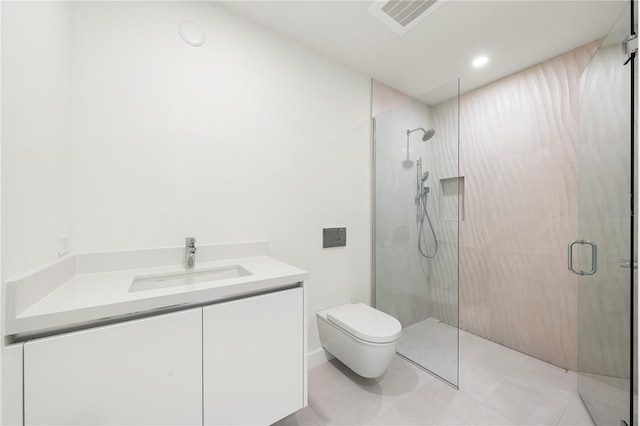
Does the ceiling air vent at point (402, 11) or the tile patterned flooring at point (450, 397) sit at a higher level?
the ceiling air vent at point (402, 11)

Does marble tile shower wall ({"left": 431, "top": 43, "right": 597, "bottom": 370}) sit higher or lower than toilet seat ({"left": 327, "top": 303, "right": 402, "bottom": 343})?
higher

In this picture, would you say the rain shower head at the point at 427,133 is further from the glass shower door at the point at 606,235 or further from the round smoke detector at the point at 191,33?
the round smoke detector at the point at 191,33

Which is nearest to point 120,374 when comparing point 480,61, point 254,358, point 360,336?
point 254,358

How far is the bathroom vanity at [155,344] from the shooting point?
30.7 inches

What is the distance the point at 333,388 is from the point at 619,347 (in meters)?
1.51

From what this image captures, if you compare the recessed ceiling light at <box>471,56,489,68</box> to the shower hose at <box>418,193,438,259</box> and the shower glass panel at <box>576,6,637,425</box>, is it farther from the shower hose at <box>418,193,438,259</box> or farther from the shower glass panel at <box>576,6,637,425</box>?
the shower hose at <box>418,193,438,259</box>

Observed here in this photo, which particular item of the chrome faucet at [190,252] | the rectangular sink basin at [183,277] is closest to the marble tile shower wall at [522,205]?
the rectangular sink basin at [183,277]

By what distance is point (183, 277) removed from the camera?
A: 4.49ft

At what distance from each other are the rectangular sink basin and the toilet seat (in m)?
0.79

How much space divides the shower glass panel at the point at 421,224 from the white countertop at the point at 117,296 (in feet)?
3.89

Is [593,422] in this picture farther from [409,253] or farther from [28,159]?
[28,159]

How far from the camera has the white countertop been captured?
2.56 ft

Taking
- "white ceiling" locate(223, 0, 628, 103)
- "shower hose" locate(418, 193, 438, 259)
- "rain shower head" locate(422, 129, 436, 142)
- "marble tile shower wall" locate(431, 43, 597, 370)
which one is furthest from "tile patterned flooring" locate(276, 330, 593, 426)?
"white ceiling" locate(223, 0, 628, 103)

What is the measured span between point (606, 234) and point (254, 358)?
1846 mm
